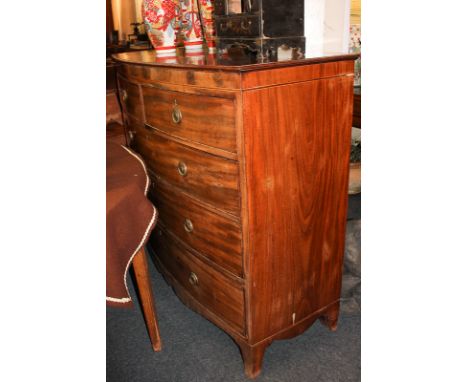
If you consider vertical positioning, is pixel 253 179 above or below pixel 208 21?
below

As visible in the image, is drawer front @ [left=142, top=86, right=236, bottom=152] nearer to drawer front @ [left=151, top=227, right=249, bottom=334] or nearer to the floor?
drawer front @ [left=151, top=227, right=249, bottom=334]

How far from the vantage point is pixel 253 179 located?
49.6 inches

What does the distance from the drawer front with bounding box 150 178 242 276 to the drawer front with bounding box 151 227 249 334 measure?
0.07 meters

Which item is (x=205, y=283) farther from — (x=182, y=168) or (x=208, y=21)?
(x=208, y=21)

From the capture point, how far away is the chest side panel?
4.09 ft

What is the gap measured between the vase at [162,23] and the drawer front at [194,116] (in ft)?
1.01

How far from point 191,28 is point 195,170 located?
0.80 m

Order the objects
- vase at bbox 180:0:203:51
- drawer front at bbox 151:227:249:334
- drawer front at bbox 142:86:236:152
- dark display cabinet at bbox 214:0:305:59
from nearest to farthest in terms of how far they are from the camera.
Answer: drawer front at bbox 142:86:236:152, dark display cabinet at bbox 214:0:305:59, drawer front at bbox 151:227:249:334, vase at bbox 180:0:203:51

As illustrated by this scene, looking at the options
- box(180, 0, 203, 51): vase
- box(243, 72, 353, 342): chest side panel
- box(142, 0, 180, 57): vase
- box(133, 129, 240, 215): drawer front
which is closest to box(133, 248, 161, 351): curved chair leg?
box(133, 129, 240, 215): drawer front

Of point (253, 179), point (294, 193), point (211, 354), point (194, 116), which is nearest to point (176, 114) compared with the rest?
point (194, 116)

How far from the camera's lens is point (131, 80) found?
171 cm
